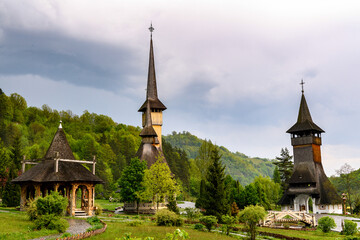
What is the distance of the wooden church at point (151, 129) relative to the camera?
47119 millimetres

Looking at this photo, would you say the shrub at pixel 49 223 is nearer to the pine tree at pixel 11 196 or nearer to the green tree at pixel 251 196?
the pine tree at pixel 11 196

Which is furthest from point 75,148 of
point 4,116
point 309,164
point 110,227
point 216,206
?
point 110,227

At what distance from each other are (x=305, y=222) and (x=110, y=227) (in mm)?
24855

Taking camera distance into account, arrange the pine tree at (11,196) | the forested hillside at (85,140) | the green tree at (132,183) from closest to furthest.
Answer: the pine tree at (11,196) < the green tree at (132,183) < the forested hillside at (85,140)

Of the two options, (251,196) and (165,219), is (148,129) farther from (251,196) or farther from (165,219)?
(165,219)

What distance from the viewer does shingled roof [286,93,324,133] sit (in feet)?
202

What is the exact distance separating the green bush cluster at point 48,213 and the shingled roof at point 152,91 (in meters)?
33.5

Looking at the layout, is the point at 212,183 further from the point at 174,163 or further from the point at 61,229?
the point at 174,163

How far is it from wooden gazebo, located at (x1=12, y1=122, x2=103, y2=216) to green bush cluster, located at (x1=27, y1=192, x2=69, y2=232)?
26.2 feet

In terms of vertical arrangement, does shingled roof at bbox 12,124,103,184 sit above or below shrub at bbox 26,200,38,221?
above

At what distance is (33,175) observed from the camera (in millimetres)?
34344

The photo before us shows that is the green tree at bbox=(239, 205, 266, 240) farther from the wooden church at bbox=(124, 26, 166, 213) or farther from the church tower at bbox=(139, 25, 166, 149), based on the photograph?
the church tower at bbox=(139, 25, 166, 149)

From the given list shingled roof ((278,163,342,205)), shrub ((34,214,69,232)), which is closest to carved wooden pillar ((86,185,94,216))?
shrub ((34,214,69,232))

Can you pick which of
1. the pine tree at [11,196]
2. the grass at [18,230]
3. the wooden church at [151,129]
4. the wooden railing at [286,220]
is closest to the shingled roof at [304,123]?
the wooden railing at [286,220]
